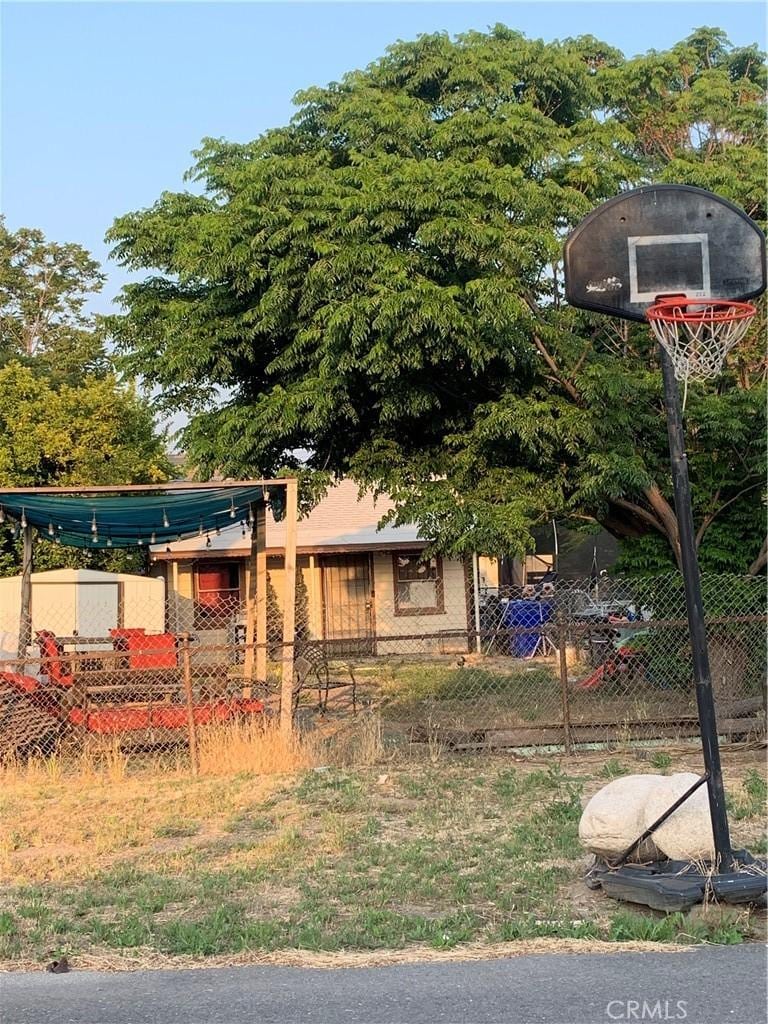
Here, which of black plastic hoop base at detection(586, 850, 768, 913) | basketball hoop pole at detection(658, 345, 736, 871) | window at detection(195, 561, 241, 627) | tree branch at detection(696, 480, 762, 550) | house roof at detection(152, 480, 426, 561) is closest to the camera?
black plastic hoop base at detection(586, 850, 768, 913)

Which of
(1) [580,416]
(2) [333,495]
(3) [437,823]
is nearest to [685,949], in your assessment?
(3) [437,823]

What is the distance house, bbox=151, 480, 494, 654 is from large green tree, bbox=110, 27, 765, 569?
10.3m

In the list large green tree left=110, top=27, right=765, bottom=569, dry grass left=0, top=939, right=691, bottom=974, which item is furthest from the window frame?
dry grass left=0, top=939, right=691, bottom=974

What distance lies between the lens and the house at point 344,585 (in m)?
26.4

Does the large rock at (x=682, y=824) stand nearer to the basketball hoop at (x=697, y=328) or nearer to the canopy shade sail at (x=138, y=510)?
the basketball hoop at (x=697, y=328)

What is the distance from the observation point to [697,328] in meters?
7.80

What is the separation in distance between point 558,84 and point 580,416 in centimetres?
492

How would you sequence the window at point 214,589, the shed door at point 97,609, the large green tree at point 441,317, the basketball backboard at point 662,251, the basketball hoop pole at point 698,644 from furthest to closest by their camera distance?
the window at point 214,589, the shed door at point 97,609, the large green tree at point 441,317, the basketball backboard at point 662,251, the basketball hoop pole at point 698,644

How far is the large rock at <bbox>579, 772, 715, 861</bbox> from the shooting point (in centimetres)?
675

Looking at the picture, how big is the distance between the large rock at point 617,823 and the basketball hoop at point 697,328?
2655 millimetres

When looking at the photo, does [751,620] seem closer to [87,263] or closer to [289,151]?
[289,151]

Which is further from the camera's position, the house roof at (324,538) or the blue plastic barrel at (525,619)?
the house roof at (324,538)

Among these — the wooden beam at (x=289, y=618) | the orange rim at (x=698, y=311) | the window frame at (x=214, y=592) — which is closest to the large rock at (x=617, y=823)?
the orange rim at (x=698, y=311)

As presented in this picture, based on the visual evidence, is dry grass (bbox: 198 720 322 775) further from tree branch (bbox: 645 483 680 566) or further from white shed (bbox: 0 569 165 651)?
white shed (bbox: 0 569 165 651)
